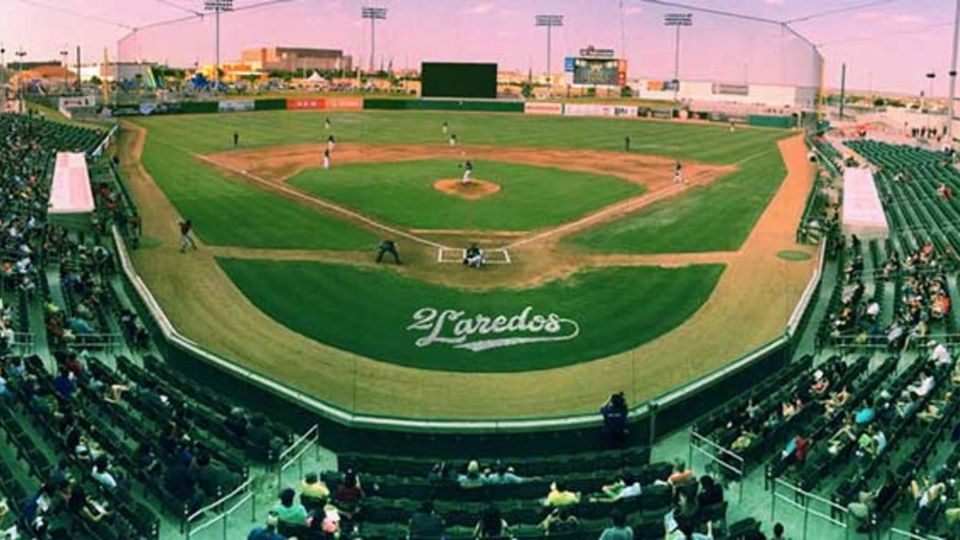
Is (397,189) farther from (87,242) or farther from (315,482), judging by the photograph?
(315,482)

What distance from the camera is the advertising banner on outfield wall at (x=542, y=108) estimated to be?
104250 mm

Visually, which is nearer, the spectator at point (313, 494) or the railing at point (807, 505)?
the spectator at point (313, 494)

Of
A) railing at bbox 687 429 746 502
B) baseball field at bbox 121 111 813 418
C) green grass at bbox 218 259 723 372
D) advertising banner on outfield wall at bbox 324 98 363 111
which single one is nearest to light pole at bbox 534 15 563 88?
advertising banner on outfield wall at bbox 324 98 363 111

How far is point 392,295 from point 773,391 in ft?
41.9

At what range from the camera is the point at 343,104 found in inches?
4043

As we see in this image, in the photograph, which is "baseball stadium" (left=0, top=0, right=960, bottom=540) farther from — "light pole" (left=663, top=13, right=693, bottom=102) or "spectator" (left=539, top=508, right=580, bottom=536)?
"light pole" (left=663, top=13, right=693, bottom=102)

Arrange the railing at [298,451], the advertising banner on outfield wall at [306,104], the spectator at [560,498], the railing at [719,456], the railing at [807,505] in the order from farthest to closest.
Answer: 1. the advertising banner on outfield wall at [306,104]
2. the railing at [298,451]
3. the railing at [719,456]
4. the railing at [807,505]
5. the spectator at [560,498]

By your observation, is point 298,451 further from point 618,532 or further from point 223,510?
point 618,532

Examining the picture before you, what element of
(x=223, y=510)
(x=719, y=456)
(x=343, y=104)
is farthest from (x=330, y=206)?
(x=343, y=104)

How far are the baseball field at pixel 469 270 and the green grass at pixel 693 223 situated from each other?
0.64ft

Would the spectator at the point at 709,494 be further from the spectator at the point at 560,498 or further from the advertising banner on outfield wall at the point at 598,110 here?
the advertising banner on outfield wall at the point at 598,110

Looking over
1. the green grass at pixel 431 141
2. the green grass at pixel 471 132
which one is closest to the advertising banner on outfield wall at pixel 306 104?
the green grass at pixel 471 132

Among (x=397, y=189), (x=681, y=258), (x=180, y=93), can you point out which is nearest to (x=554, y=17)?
(x=180, y=93)

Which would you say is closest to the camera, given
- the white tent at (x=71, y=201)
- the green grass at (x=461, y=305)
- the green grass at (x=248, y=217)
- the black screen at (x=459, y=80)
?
the green grass at (x=461, y=305)
